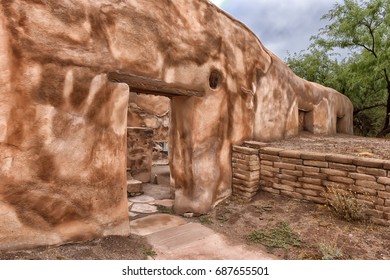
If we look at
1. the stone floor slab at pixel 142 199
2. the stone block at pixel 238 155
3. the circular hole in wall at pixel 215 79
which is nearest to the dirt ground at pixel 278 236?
the stone block at pixel 238 155

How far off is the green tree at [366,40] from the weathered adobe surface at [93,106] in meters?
9.46

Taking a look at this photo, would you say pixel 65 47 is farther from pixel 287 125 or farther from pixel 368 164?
pixel 287 125

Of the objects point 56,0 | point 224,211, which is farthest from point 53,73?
point 224,211

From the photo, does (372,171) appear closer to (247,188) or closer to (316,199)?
(316,199)

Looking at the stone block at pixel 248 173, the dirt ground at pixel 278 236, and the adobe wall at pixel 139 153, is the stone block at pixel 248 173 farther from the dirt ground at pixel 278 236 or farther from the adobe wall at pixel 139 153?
the adobe wall at pixel 139 153

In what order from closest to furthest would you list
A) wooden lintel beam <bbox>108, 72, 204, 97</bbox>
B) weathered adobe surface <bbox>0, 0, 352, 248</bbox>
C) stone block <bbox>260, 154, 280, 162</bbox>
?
1. weathered adobe surface <bbox>0, 0, 352, 248</bbox>
2. wooden lintel beam <bbox>108, 72, 204, 97</bbox>
3. stone block <bbox>260, 154, 280, 162</bbox>

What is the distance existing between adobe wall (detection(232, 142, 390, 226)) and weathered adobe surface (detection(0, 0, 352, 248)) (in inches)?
15.6

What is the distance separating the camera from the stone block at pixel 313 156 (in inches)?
162

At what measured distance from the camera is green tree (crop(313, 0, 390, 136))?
11023 millimetres

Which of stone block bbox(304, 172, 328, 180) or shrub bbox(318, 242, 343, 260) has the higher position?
stone block bbox(304, 172, 328, 180)

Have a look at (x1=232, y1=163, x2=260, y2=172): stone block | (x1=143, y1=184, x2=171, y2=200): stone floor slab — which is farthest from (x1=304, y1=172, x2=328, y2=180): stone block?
(x1=143, y1=184, x2=171, y2=200): stone floor slab

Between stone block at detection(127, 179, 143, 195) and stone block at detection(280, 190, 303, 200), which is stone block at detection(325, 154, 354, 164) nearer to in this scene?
stone block at detection(280, 190, 303, 200)

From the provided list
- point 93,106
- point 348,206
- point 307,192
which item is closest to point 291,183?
point 307,192
